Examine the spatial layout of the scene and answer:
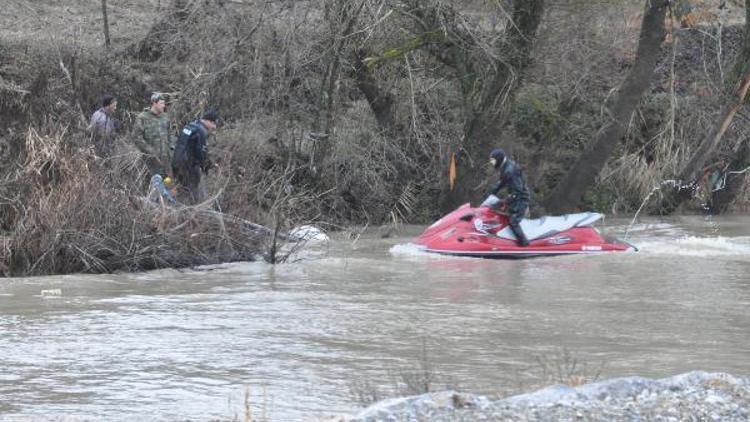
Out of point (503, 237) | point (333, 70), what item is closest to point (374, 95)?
point (333, 70)

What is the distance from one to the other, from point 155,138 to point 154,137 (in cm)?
3

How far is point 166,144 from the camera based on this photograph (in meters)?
17.2

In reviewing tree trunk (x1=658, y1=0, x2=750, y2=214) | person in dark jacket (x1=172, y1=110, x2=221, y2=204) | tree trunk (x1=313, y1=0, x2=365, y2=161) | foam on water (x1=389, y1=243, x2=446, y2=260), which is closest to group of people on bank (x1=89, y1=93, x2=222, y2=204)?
person in dark jacket (x1=172, y1=110, x2=221, y2=204)

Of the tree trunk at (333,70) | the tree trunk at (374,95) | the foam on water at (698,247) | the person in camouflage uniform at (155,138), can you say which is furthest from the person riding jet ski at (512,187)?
the tree trunk at (374,95)

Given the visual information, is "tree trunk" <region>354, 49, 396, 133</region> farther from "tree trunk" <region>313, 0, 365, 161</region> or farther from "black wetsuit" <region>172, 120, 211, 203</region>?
"black wetsuit" <region>172, 120, 211, 203</region>

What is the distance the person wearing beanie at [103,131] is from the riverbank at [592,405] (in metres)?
10.0

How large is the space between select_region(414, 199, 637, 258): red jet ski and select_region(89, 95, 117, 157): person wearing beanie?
450 centimetres

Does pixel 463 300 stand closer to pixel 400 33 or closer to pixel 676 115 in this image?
pixel 400 33

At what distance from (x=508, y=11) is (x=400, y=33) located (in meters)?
1.93

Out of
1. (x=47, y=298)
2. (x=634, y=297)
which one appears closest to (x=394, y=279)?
(x=634, y=297)

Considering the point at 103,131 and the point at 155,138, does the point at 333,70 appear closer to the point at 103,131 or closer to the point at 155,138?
the point at 155,138

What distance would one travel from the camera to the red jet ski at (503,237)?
16.7 meters

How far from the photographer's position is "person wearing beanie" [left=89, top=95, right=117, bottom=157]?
1634cm

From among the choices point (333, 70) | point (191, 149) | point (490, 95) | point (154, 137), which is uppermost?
point (333, 70)
